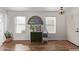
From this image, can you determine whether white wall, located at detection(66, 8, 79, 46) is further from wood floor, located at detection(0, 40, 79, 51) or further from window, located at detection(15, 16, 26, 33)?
window, located at detection(15, 16, 26, 33)

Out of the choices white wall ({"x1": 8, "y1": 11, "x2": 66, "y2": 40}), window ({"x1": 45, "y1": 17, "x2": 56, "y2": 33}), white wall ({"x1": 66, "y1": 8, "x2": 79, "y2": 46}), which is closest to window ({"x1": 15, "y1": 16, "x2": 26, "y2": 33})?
white wall ({"x1": 8, "y1": 11, "x2": 66, "y2": 40})

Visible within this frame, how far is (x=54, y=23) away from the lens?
989 mm

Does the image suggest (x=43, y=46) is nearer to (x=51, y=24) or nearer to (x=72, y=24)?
(x=51, y=24)

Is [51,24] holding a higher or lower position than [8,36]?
higher

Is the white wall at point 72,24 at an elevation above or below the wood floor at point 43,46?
above

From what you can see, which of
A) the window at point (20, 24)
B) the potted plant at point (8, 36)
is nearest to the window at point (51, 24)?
the window at point (20, 24)

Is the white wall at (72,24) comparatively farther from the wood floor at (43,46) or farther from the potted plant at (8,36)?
the potted plant at (8,36)

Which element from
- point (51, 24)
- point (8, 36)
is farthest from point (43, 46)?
point (8, 36)

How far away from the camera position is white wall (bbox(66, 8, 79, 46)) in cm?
84

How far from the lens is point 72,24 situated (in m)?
0.92

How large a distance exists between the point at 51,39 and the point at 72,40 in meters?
0.21

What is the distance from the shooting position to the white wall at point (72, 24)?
841mm

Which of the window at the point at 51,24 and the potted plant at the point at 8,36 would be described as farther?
the window at the point at 51,24

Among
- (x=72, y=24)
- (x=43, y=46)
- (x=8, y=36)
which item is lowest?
(x=43, y=46)
